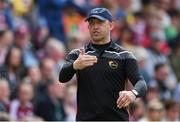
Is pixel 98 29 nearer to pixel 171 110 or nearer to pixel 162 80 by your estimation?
pixel 171 110

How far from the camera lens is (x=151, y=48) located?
16.8 metres

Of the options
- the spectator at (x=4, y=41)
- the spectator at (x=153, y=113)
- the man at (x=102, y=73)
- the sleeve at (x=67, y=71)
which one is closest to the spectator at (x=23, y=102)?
the spectator at (x=4, y=41)

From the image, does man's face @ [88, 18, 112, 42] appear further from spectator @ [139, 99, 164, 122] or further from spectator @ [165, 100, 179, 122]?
spectator @ [165, 100, 179, 122]

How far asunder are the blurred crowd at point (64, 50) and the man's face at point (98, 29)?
6.91 feet

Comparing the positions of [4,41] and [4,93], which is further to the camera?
[4,41]

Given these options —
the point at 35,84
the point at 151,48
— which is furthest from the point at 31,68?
the point at 151,48

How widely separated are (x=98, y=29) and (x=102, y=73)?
0.47 meters

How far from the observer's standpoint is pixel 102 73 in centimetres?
845

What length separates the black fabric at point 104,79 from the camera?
8.45m

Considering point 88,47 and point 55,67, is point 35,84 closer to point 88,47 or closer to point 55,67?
point 55,67

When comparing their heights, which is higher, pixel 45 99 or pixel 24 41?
pixel 24 41

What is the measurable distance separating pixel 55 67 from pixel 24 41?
0.71 meters

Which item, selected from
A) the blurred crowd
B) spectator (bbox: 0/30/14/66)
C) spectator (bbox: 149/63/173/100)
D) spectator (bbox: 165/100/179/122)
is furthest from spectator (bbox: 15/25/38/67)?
spectator (bbox: 149/63/173/100)

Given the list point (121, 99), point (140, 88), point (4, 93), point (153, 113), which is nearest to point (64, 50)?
point (153, 113)
